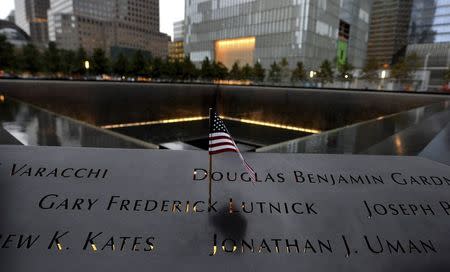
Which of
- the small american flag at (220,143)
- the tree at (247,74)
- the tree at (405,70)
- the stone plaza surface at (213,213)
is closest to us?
the stone plaza surface at (213,213)

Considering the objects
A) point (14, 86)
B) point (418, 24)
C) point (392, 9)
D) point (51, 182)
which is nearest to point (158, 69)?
point (14, 86)

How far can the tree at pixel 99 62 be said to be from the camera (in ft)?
128

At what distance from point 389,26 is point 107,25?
A: 118425 mm

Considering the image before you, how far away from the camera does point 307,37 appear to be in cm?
5678

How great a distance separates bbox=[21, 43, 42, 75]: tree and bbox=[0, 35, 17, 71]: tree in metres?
2.35

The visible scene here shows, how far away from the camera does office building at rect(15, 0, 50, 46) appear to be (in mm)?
158500

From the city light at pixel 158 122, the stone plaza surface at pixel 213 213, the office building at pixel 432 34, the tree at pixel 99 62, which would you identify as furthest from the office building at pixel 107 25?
the stone plaza surface at pixel 213 213

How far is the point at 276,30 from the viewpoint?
2379 inches

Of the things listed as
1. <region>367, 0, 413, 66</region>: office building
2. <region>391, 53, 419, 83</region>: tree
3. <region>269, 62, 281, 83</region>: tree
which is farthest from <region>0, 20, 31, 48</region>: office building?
<region>367, 0, 413, 66</region>: office building

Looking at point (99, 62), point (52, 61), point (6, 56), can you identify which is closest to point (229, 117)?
point (99, 62)

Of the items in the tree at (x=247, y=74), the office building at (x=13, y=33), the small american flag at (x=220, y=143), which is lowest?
the small american flag at (x=220, y=143)

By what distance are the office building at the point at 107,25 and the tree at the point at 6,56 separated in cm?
7228

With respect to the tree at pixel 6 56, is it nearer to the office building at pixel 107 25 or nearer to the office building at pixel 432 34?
the office building at pixel 107 25

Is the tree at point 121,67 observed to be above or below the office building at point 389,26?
A: below
